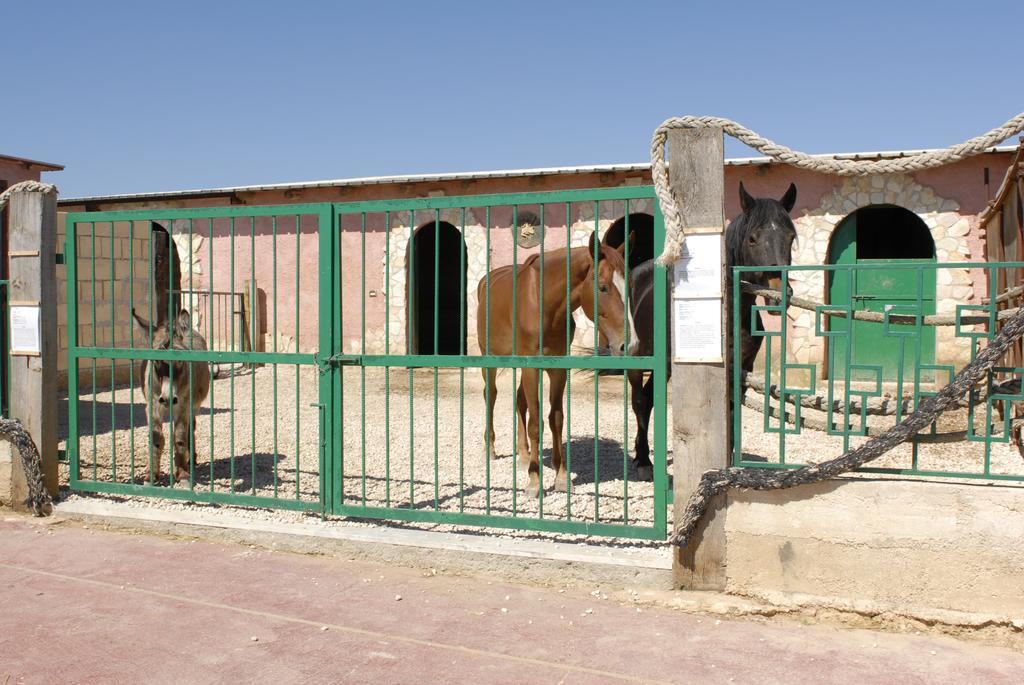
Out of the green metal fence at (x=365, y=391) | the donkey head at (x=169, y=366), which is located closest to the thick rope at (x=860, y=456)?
the green metal fence at (x=365, y=391)

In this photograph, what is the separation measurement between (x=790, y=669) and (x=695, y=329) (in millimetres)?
1586

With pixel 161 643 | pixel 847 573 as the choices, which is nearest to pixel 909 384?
pixel 847 573

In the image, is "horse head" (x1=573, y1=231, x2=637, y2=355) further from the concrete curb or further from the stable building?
the stable building

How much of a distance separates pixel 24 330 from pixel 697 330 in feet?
15.3

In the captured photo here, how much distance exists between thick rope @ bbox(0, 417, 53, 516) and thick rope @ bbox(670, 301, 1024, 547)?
13.9 feet

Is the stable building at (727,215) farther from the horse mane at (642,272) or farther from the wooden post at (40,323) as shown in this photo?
the wooden post at (40,323)

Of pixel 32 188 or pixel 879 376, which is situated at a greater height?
pixel 32 188

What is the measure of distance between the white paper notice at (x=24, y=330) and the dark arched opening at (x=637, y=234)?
352 inches

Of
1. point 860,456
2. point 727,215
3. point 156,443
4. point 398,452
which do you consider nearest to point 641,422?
point 398,452

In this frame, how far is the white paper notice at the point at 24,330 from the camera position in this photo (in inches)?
235

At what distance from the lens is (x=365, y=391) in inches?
357

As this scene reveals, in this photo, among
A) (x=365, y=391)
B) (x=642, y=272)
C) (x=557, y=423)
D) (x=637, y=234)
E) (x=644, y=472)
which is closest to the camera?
(x=557, y=423)

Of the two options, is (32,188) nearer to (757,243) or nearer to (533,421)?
(533,421)

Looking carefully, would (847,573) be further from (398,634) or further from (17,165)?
(17,165)
